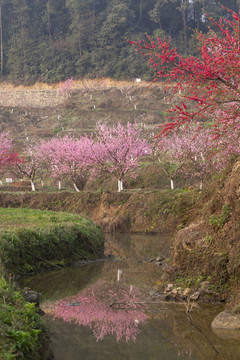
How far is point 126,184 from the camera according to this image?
40.5 meters

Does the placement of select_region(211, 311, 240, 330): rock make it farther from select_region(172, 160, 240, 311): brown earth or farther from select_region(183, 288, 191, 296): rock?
select_region(183, 288, 191, 296): rock

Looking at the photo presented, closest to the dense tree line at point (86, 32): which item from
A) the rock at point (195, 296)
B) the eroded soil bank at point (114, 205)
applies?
the eroded soil bank at point (114, 205)

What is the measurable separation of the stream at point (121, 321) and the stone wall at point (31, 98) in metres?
83.4

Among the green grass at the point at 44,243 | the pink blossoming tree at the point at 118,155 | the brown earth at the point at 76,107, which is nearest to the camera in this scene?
the green grass at the point at 44,243

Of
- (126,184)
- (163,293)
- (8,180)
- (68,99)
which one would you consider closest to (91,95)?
(68,99)

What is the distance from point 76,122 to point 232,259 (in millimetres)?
67147

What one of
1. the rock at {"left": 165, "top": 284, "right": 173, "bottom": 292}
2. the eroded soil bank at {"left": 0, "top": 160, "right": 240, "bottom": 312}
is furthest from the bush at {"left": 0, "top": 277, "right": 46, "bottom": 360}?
the rock at {"left": 165, "top": 284, "right": 173, "bottom": 292}

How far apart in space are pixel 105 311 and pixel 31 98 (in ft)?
299

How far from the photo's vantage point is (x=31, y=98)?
Answer: 3873 inches

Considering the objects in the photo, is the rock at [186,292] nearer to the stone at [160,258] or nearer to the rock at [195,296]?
the rock at [195,296]

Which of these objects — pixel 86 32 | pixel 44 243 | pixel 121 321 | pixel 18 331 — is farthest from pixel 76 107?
pixel 18 331

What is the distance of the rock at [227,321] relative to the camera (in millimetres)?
9251

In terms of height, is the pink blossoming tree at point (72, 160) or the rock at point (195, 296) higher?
the rock at point (195, 296)

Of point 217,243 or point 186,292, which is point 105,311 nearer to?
point 186,292
